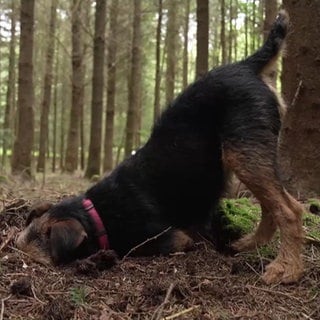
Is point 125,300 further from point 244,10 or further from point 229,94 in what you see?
point 244,10

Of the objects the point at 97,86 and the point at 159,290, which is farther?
the point at 97,86

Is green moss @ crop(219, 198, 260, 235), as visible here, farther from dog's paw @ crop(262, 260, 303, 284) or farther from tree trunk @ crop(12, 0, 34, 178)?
tree trunk @ crop(12, 0, 34, 178)

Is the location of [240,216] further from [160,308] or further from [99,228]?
[160,308]

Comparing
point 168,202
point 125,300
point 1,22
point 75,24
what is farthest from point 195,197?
point 1,22

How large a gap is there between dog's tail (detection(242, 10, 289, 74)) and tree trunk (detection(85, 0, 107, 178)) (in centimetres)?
1113

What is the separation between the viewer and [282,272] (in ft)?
13.0

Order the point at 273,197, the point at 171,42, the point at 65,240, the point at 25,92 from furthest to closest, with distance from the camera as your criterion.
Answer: the point at 171,42
the point at 25,92
the point at 65,240
the point at 273,197

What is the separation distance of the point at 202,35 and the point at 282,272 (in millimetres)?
8068

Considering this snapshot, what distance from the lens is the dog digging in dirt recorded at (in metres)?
4.34

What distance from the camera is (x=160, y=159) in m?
4.73

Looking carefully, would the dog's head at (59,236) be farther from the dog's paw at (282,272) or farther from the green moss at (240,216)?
the dog's paw at (282,272)

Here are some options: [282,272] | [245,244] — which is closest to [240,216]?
[245,244]

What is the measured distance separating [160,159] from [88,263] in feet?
3.73

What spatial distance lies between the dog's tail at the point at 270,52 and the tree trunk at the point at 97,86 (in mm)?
11127
